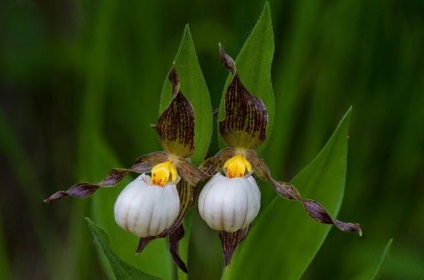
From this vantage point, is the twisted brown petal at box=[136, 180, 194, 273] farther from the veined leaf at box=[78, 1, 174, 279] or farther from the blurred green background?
the blurred green background

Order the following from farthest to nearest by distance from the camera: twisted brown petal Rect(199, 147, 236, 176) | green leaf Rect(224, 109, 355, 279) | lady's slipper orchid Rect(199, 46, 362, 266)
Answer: green leaf Rect(224, 109, 355, 279)
twisted brown petal Rect(199, 147, 236, 176)
lady's slipper orchid Rect(199, 46, 362, 266)

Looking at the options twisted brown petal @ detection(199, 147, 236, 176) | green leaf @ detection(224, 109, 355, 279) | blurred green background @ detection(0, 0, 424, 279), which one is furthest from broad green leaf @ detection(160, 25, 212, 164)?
blurred green background @ detection(0, 0, 424, 279)

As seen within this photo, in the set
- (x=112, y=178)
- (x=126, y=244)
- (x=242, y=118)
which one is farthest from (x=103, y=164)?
(x=242, y=118)

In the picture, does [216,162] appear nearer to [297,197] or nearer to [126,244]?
[297,197]

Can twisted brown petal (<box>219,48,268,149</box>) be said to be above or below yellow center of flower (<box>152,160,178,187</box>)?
above

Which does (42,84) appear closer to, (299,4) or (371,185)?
(299,4)

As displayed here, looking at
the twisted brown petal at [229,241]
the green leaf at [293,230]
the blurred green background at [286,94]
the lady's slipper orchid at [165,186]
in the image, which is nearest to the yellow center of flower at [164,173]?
the lady's slipper orchid at [165,186]
